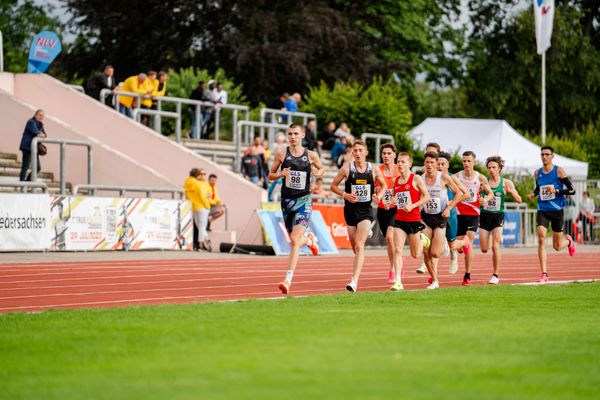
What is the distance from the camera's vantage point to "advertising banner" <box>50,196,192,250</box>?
2584 centimetres

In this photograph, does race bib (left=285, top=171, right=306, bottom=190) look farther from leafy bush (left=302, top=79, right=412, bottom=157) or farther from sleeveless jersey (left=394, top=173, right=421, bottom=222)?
leafy bush (left=302, top=79, right=412, bottom=157)

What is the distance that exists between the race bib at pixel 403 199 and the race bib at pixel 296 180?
1798 mm

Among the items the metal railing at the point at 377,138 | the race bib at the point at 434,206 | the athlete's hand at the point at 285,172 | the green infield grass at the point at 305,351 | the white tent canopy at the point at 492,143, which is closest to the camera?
the green infield grass at the point at 305,351

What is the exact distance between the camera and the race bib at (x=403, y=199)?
1788cm

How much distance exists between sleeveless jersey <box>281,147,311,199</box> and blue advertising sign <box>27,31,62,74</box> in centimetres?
1920

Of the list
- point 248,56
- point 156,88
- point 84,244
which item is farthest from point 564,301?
point 248,56

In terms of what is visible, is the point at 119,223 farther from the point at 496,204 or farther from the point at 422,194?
the point at 422,194

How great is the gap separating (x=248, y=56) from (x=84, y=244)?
22608mm

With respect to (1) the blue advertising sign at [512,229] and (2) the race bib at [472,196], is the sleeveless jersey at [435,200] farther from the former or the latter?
(1) the blue advertising sign at [512,229]

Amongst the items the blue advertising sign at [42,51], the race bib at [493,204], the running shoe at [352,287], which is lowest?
the running shoe at [352,287]

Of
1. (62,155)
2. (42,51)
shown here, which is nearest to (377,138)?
(42,51)

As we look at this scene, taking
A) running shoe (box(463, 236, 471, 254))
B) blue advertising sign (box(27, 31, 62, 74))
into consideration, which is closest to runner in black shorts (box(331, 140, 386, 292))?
running shoe (box(463, 236, 471, 254))

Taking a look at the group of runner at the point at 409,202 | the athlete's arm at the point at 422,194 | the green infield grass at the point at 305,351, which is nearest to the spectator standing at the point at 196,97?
the group of runner at the point at 409,202

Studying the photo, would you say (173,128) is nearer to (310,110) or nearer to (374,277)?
(310,110)
